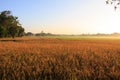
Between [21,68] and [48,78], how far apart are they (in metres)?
1.46

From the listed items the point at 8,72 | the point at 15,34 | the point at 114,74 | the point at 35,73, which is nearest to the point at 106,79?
the point at 114,74

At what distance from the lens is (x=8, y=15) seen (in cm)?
9244

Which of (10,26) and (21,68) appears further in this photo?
(10,26)

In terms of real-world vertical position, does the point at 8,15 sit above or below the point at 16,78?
above

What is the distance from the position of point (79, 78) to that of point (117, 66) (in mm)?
2669

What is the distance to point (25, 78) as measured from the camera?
21.0 feet

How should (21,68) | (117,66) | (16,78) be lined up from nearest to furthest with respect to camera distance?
(16,78)
(21,68)
(117,66)

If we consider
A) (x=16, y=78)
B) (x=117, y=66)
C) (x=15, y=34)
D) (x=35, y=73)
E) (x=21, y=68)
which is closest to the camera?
(x=16, y=78)

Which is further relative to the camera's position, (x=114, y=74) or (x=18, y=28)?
(x=18, y=28)

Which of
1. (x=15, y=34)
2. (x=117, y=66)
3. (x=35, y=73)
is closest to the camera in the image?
(x=35, y=73)

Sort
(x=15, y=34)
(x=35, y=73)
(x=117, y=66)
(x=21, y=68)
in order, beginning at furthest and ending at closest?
(x=15, y=34) → (x=117, y=66) → (x=21, y=68) → (x=35, y=73)

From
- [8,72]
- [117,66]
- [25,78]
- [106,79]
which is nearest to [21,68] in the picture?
[8,72]

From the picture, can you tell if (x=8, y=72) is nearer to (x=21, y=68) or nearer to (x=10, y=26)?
(x=21, y=68)

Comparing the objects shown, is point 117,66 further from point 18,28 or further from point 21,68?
point 18,28
